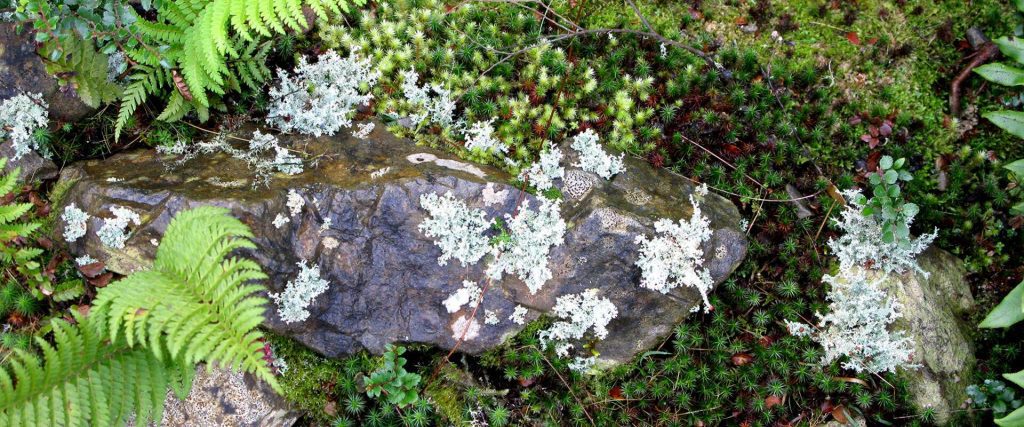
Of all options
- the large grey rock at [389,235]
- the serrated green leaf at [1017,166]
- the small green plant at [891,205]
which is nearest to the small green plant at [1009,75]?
the serrated green leaf at [1017,166]

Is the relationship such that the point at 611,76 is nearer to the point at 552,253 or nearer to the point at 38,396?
the point at 552,253

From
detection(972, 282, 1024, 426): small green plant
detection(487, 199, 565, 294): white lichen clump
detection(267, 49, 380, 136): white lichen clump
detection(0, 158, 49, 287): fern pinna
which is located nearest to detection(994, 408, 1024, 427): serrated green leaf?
detection(972, 282, 1024, 426): small green plant

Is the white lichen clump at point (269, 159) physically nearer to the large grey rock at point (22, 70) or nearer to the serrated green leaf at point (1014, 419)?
the large grey rock at point (22, 70)

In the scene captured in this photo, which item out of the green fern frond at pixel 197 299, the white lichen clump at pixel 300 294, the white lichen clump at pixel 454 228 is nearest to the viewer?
the green fern frond at pixel 197 299

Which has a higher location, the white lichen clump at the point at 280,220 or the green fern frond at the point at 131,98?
the green fern frond at the point at 131,98

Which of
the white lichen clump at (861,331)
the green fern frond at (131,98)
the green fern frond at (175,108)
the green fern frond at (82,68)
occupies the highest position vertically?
the green fern frond at (82,68)

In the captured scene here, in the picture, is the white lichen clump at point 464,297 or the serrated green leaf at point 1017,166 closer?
the white lichen clump at point 464,297

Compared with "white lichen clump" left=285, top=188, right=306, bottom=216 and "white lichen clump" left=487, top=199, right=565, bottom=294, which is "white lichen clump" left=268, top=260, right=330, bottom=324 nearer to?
"white lichen clump" left=285, top=188, right=306, bottom=216
